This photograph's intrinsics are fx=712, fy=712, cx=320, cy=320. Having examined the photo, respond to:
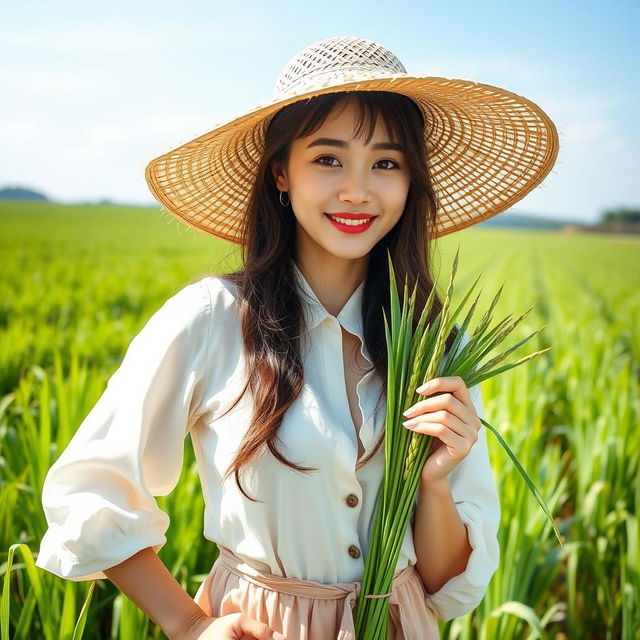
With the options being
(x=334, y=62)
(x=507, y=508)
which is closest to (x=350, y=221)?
(x=334, y=62)

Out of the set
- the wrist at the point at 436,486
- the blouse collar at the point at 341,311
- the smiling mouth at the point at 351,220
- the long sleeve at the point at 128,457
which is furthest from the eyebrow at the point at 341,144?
the wrist at the point at 436,486

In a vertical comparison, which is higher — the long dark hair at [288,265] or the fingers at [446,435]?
the long dark hair at [288,265]

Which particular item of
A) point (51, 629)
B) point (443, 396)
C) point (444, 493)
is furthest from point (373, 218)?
point (51, 629)

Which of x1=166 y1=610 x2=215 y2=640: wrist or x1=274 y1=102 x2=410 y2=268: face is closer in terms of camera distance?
x1=166 y1=610 x2=215 y2=640: wrist

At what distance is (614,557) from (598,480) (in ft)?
1.02

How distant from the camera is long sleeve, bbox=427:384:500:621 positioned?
1238mm

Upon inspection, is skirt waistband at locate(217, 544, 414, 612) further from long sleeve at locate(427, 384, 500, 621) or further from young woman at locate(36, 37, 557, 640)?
long sleeve at locate(427, 384, 500, 621)

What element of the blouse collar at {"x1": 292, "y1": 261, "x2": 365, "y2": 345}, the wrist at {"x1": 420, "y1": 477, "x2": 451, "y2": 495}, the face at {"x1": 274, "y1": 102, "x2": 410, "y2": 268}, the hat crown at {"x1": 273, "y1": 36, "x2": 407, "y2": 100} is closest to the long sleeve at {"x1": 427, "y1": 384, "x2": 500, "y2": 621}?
the wrist at {"x1": 420, "y1": 477, "x2": 451, "y2": 495}

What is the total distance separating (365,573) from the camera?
114 centimetres

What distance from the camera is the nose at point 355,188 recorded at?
47.6 inches

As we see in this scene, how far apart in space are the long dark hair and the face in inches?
0.8

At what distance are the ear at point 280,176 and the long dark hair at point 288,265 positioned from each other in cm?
1

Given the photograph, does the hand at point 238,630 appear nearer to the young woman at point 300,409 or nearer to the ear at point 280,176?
the young woman at point 300,409

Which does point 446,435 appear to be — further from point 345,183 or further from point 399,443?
point 345,183
